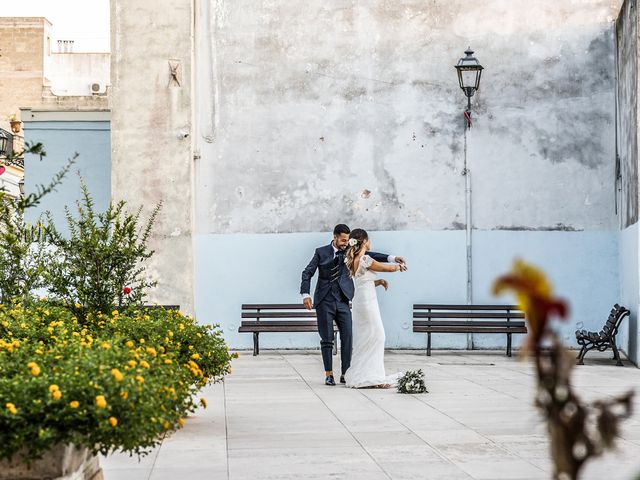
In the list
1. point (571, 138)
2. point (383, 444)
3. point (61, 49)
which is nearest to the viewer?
point (383, 444)

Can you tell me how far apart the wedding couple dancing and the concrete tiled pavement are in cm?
32

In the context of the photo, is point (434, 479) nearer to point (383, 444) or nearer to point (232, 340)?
point (383, 444)

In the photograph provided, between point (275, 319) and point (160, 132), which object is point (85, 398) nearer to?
point (275, 319)

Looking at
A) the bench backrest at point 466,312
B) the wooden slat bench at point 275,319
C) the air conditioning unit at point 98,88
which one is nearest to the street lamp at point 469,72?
the bench backrest at point 466,312

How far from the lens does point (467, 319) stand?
19391mm

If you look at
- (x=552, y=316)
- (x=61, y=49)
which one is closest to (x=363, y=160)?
(x=552, y=316)

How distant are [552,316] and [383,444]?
6508 mm

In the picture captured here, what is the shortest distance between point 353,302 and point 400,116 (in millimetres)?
7403

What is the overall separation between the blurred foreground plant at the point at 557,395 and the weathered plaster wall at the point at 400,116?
1768 cm

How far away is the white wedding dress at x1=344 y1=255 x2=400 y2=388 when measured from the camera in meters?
12.8

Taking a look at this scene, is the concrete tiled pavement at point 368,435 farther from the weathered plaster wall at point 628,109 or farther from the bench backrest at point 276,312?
the bench backrest at point 276,312

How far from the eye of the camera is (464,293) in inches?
776

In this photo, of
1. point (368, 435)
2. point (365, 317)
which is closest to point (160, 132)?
point (365, 317)

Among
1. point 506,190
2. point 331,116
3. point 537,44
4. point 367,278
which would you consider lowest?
point 367,278
